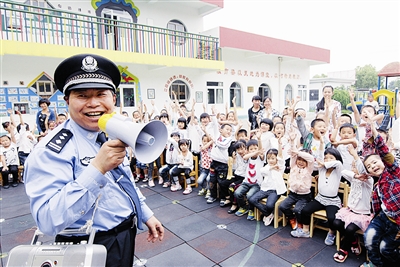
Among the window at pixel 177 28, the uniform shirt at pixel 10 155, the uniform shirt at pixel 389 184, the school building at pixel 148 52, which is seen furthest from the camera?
the window at pixel 177 28

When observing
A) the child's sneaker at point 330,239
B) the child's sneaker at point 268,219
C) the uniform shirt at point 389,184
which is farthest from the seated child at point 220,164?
the uniform shirt at point 389,184

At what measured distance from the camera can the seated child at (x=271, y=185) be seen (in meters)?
3.52

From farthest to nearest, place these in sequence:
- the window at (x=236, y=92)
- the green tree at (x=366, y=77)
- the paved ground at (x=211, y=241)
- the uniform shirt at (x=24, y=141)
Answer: the green tree at (x=366, y=77) < the window at (x=236, y=92) < the uniform shirt at (x=24, y=141) < the paved ground at (x=211, y=241)

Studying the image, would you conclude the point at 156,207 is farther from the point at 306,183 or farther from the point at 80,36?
the point at 80,36

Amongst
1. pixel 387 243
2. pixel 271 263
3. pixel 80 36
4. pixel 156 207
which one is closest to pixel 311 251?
pixel 271 263

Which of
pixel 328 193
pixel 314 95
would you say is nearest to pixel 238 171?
pixel 328 193

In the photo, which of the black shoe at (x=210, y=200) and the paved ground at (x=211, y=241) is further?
the black shoe at (x=210, y=200)

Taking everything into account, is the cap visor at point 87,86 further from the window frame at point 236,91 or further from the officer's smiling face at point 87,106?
the window frame at point 236,91

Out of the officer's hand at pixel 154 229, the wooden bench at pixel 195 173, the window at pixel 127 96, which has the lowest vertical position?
the wooden bench at pixel 195 173

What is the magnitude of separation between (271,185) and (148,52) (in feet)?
23.9

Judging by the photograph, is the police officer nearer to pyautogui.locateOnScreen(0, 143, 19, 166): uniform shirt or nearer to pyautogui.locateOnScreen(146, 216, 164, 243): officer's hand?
pyautogui.locateOnScreen(146, 216, 164, 243): officer's hand

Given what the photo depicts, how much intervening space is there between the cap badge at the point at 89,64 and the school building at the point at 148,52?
6.82m

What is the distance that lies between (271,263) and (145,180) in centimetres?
364

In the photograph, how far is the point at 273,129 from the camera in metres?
4.49
